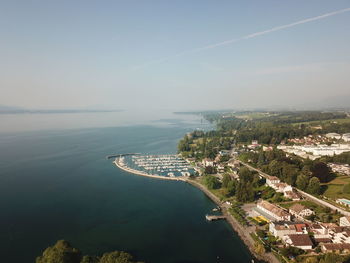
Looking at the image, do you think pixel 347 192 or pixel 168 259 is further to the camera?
pixel 347 192

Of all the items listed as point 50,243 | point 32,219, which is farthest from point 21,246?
point 32,219

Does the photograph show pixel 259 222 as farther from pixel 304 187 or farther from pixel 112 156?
pixel 112 156

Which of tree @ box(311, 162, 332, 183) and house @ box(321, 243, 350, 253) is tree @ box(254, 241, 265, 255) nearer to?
house @ box(321, 243, 350, 253)

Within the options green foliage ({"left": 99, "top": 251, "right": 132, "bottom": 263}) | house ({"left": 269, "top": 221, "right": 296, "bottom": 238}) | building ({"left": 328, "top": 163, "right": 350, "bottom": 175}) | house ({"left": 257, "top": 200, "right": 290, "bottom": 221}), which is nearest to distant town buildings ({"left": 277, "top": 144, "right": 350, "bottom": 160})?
building ({"left": 328, "top": 163, "right": 350, "bottom": 175})

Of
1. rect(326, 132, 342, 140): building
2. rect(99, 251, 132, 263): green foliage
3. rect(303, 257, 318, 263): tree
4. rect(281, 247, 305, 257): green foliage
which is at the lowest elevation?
rect(281, 247, 305, 257): green foliage

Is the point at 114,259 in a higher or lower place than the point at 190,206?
higher

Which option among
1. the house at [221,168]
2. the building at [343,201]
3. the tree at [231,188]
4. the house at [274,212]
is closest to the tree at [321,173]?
the building at [343,201]

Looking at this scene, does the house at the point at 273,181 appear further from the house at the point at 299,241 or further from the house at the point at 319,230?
the house at the point at 299,241
